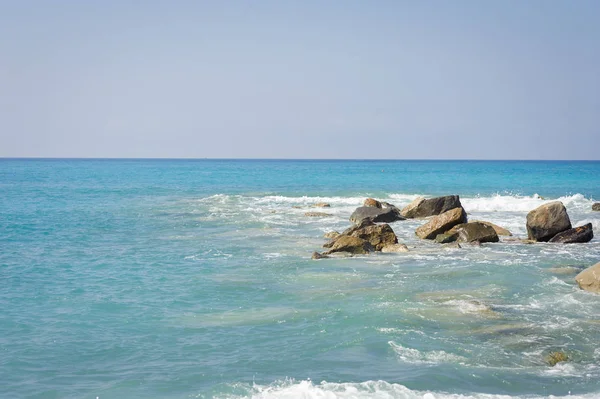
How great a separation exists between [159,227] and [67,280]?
1236cm

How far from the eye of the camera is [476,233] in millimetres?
23062

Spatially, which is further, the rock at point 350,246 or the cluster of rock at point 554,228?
the cluster of rock at point 554,228

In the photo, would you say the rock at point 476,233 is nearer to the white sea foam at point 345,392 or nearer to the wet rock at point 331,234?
the wet rock at point 331,234

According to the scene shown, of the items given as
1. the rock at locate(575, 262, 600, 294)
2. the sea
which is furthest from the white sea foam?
the rock at locate(575, 262, 600, 294)

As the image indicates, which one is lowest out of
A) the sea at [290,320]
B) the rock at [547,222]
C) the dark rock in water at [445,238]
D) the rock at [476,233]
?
the sea at [290,320]

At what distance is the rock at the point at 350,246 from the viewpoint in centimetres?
2069

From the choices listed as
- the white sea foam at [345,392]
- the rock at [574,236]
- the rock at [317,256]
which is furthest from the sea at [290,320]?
the rock at [574,236]

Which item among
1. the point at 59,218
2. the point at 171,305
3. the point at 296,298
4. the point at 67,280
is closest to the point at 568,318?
the point at 296,298

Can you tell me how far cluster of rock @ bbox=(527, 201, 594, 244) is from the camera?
2289cm

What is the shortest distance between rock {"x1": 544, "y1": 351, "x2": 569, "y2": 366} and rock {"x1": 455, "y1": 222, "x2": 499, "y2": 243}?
42.1 feet

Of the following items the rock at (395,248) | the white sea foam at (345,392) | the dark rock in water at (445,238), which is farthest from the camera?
the dark rock in water at (445,238)

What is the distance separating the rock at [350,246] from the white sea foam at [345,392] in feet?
37.8

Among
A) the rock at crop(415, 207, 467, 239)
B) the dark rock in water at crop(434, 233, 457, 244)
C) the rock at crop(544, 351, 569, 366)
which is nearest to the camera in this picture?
the rock at crop(544, 351, 569, 366)

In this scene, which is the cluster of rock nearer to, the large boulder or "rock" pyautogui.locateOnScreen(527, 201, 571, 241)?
"rock" pyautogui.locateOnScreen(527, 201, 571, 241)
